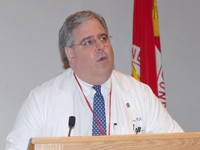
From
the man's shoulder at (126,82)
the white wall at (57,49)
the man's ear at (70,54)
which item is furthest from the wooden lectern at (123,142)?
the white wall at (57,49)

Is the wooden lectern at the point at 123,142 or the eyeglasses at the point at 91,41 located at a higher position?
the eyeglasses at the point at 91,41

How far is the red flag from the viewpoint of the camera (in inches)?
177

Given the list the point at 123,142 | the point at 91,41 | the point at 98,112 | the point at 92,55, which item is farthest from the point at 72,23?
the point at 123,142

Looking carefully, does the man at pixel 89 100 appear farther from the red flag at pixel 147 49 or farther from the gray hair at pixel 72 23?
the red flag at pixel 147 49

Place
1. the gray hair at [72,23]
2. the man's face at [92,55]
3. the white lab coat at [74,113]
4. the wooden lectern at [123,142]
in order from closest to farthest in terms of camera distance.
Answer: the wooden lectern at [123,142], the white lab coat at [74,113], the man's face at [92,55], the gray hair at [72,23]

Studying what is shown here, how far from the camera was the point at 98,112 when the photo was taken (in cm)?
332

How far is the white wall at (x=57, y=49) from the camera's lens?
452 centimetres

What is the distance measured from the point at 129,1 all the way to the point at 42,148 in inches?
130

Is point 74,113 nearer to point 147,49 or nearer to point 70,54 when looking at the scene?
point 70,54

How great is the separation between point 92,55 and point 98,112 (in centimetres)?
41

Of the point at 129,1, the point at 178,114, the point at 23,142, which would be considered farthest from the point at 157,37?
the point at 23,142

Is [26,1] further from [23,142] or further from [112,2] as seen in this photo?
[23,142]

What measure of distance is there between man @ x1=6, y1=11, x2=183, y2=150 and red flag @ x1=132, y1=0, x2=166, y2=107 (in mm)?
956

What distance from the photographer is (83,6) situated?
489cm
